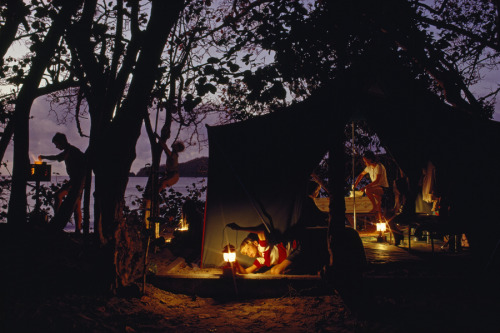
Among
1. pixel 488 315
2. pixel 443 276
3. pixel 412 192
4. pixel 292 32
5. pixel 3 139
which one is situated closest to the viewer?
pixel 488 315

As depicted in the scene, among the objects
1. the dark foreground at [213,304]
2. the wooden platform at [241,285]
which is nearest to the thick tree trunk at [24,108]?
the dark foreground at [213,304]

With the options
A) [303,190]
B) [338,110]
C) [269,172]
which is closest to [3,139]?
[269,172]

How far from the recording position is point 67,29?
17.9ft

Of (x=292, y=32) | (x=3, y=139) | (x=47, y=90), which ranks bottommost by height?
(x=3, y=139)

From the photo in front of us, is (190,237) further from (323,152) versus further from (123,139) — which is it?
(323,152)

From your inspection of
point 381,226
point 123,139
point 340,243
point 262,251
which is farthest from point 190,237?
point 381,226

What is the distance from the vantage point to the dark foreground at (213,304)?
359 centimetres

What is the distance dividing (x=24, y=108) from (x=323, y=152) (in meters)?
5.22

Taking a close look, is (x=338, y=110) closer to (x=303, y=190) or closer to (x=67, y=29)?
(x=303, y=190)

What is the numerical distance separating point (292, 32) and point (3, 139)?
6617 millimetres

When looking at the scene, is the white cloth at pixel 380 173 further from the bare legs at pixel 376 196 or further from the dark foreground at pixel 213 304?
the dark foreground at pixel 213 304

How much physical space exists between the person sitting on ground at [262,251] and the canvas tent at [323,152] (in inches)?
8.6

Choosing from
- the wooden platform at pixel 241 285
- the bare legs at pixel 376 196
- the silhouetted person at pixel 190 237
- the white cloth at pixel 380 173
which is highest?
the white cloth at pixel 380 173

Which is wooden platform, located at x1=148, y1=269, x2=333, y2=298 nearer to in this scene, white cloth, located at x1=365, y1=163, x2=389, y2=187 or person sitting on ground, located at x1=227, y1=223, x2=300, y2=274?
person sitting on ground, located at x1=227, y1=223, x2=300, y2=274
